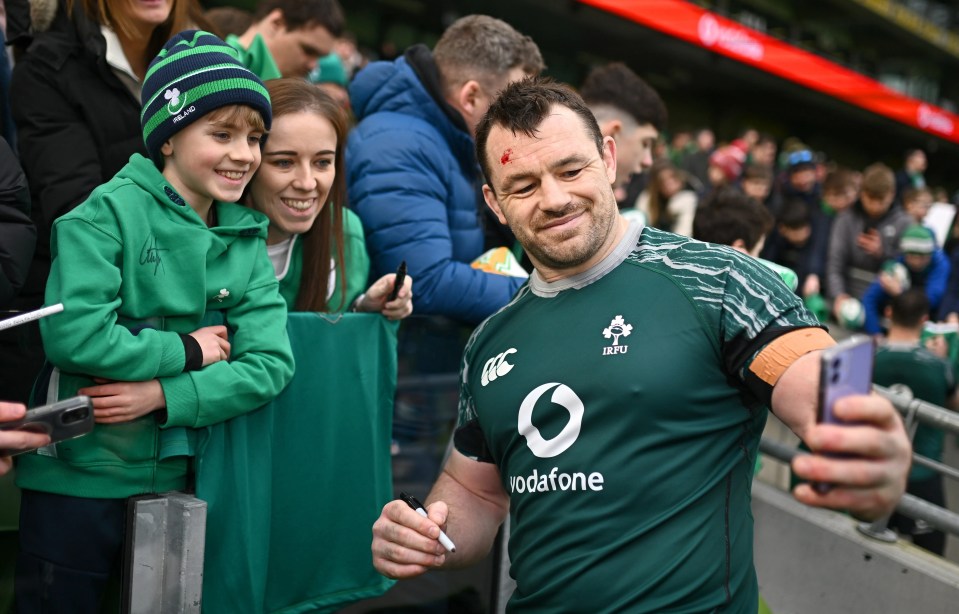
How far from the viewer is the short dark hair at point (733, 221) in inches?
149

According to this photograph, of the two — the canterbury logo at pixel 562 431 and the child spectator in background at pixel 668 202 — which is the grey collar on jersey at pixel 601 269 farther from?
the child spectator in background at pixel 668 202

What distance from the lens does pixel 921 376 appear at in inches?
206

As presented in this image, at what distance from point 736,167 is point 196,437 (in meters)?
9.32

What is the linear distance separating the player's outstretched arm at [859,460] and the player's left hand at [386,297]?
60.6 inches

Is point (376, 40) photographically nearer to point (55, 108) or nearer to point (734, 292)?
point (55, 108)

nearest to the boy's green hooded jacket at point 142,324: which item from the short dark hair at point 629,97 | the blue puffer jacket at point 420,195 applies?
the blue puffer jacket at point 420,195

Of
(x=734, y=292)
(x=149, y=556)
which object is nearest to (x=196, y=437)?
(x=149, y=556)

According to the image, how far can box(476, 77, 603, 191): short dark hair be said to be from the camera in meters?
2.27

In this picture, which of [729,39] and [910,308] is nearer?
[910,308]

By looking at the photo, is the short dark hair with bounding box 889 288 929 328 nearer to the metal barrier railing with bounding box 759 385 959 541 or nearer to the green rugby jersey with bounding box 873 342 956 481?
the green rugby jersey with bounding box 873 342 956 481

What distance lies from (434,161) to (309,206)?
767mm

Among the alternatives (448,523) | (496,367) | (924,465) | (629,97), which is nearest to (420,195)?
(496,367)

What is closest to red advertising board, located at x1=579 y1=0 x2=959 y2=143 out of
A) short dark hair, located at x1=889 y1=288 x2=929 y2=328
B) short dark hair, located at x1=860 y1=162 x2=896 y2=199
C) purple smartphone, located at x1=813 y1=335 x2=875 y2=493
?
short dark hair, located at x1=860 y1=162 x2=896 y2=199

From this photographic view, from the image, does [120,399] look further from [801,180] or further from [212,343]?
[801,180]
